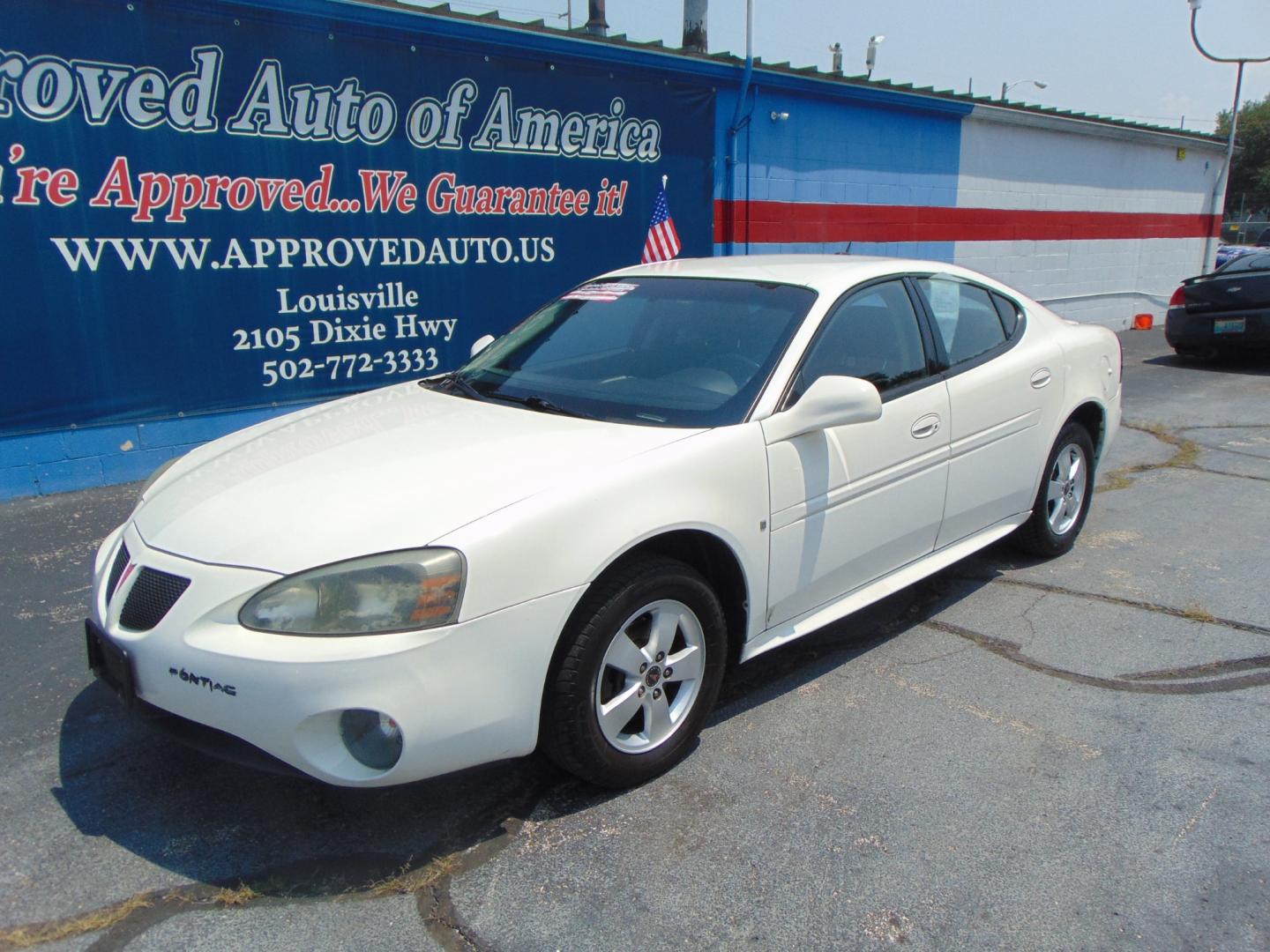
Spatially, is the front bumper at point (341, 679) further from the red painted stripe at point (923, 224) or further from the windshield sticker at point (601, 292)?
the red painted stripe at point (923, 224)

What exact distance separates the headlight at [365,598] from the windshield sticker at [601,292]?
6.45 feet

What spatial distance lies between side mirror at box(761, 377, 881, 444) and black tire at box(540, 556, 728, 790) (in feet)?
1.95

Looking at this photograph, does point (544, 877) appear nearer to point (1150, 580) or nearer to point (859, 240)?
point (1150, 580)

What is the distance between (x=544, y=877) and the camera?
8.62 ft

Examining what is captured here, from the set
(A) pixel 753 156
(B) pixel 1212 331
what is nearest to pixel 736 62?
(A) pixel 753 156

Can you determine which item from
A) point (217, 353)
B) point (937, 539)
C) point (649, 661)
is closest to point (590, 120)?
point (217, 353)

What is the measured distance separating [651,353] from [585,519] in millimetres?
1185

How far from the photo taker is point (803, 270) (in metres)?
4.00

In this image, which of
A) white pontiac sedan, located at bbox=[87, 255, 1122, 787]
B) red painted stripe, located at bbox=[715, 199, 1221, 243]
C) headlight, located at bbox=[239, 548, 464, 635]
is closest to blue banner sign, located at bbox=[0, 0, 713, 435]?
red painted stripe, located at bbox=[715, 199, 1221, 243]

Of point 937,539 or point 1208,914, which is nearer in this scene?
point 1208,914

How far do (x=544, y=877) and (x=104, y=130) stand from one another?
5.93 metres

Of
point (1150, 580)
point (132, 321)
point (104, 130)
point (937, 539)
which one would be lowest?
point (1150, 580)

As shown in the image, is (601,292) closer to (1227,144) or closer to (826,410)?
(826,410)

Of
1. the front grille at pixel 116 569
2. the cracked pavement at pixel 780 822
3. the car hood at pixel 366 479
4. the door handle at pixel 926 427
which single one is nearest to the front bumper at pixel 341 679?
the car hood at pixel 366 479
